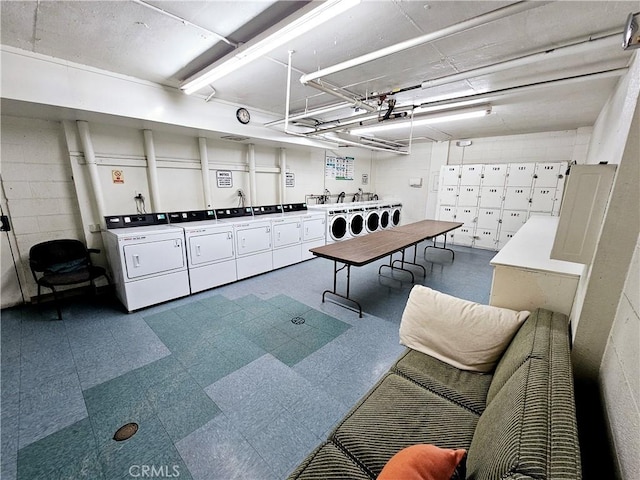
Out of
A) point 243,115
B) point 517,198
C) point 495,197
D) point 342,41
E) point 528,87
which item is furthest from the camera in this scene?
point 495,197

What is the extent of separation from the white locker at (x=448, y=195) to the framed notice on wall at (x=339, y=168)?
2.48 m

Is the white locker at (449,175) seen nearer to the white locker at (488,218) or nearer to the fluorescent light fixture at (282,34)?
the white locker at (488,218)

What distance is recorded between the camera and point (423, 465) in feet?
2.66

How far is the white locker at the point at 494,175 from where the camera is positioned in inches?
226

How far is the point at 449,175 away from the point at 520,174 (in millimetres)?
1403

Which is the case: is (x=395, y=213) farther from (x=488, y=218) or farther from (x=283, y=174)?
(x=283, y=174)

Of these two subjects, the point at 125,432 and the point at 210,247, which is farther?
the point at 210,247

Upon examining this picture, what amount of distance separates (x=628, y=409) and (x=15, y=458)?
2928 millimetres

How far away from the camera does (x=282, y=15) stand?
6.43ft

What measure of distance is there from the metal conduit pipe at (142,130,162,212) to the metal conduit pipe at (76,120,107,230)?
606 millimetres

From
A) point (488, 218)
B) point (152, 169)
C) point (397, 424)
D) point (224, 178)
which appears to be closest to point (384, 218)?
point (488, 218)

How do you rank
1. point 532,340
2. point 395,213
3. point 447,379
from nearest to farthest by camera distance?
point 532,340, point 447,379, point 395,213

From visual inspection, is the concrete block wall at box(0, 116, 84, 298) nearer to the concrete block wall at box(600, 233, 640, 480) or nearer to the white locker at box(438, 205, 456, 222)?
the concrete block wall at box(600, 233, 640, 480)

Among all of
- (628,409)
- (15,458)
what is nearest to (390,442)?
(628,409)
